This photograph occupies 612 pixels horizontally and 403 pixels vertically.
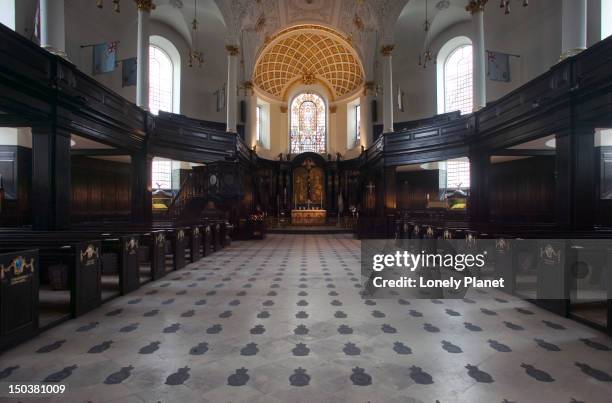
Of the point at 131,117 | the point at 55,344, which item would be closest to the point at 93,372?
the point at 55,344

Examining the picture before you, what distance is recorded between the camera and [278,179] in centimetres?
2538

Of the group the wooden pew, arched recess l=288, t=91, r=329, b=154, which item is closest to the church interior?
the wooden pew

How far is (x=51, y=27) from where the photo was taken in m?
8.30

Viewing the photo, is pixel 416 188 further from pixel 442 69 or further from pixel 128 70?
pixel 128 70

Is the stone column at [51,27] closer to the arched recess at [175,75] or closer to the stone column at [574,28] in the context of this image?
the arched recess at [175,75]

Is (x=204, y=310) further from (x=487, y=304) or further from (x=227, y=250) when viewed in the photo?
(x=227, y=250)

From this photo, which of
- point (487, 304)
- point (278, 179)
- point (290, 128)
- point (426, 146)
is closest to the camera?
point (487, 304)

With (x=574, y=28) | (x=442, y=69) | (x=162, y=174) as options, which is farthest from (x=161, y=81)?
(x=574, y=28)

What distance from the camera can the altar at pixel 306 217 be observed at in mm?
22500

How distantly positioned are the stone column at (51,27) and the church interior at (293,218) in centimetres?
6

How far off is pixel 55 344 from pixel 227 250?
847 centimetres


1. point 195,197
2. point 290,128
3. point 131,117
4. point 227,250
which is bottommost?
point 227,250

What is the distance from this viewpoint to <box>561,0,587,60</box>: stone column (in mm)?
7941

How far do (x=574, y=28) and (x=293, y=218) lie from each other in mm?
17090
